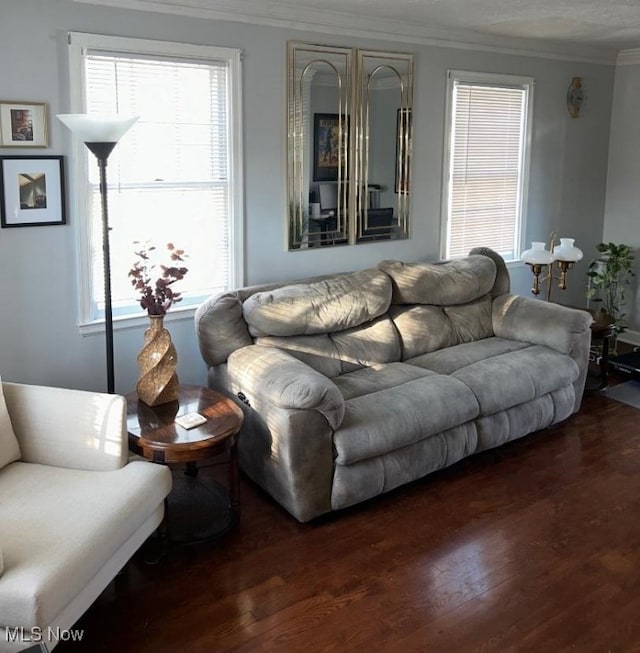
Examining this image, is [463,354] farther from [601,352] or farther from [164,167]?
[164,167]

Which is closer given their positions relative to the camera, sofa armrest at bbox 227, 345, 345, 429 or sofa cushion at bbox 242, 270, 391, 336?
sofa armrest at bbox 227, 345, 345, 429

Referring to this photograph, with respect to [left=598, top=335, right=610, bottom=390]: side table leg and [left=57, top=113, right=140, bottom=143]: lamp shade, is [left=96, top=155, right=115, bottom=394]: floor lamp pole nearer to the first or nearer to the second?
[left=57, top=113, right=140, bottom=143]: lamp shade

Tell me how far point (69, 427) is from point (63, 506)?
0.40 m

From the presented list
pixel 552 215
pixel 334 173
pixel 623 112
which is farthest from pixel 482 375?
pixel 623 112

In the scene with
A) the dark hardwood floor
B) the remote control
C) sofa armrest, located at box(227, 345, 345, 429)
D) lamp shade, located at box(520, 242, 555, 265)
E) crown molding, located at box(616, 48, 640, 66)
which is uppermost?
crown molding, located at box(616, 48, 640, 66)

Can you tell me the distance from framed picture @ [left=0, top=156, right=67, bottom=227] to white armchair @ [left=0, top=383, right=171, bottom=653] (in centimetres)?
89

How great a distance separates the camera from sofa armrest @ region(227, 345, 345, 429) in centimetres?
305

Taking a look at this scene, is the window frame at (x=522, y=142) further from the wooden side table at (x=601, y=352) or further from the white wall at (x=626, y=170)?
the white wall at (x=626, y=170)

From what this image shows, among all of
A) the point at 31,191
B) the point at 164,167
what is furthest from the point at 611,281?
the point at 31,191

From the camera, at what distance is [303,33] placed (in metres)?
3.98

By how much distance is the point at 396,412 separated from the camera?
332 cm

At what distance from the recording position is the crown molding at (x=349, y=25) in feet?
11.6

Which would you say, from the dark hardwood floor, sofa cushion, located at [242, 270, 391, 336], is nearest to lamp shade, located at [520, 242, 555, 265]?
sofa cushion, located at [242, 270, 391, 336]

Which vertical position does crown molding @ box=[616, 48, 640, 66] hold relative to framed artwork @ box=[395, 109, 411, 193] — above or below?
above
